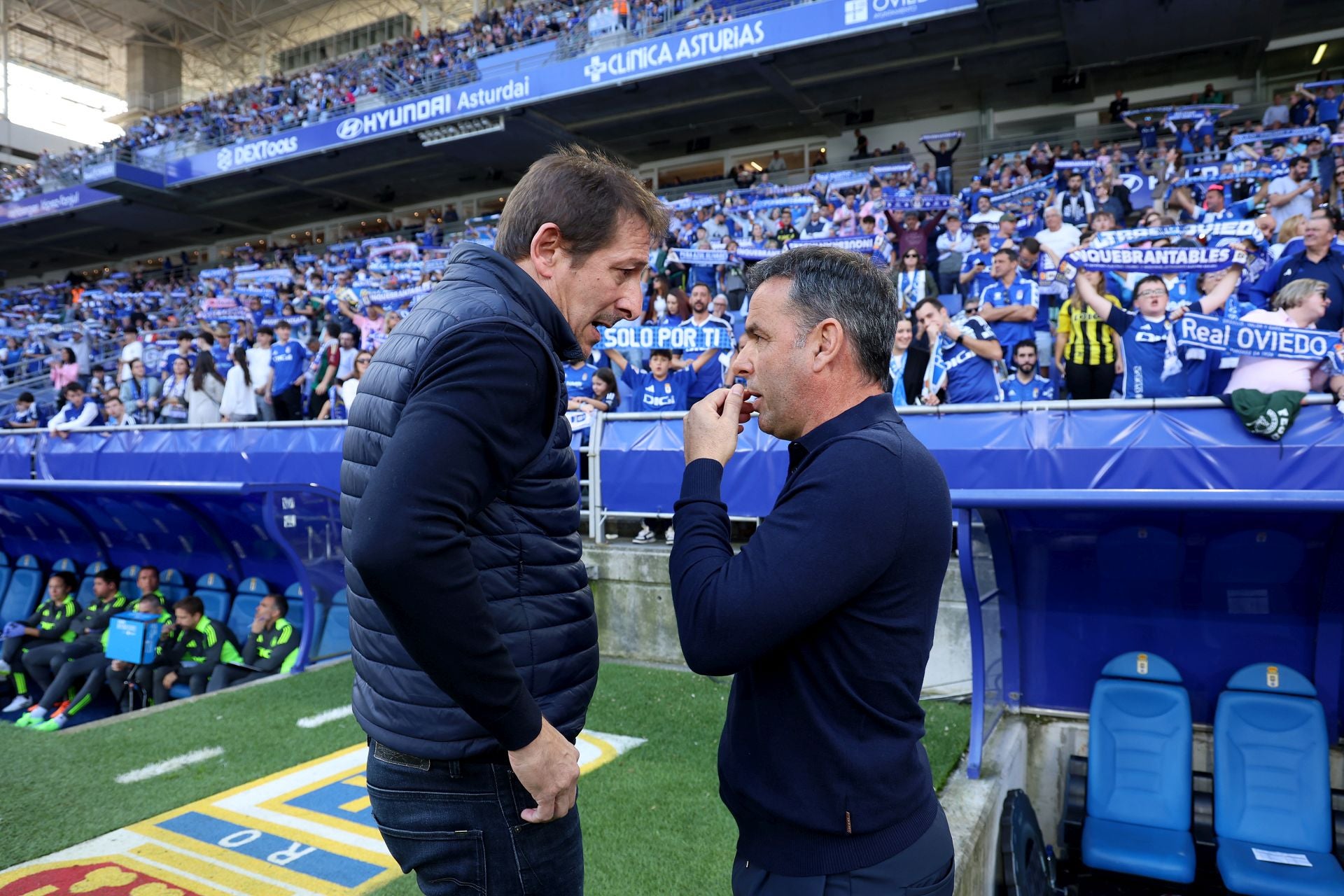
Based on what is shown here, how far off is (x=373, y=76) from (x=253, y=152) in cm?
469


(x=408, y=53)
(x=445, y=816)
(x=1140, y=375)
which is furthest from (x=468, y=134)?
(x=445, y=816)

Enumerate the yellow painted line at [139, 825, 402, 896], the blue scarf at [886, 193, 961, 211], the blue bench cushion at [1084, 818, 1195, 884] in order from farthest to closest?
the blue scarf at [886, 193, 961, 211] → the blue bench cushion at [1084, 818, 1195, 884] → the yellow painted line at [139, 825, 402, 896]

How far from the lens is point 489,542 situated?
4.72 ft

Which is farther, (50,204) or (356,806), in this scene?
(50,204)

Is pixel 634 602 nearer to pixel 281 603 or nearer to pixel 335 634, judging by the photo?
pixel 335 634

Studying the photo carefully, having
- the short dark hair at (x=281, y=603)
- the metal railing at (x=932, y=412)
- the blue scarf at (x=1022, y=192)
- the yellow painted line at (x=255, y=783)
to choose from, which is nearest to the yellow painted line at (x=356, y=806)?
the yellow painted line at (x=255, y=783)

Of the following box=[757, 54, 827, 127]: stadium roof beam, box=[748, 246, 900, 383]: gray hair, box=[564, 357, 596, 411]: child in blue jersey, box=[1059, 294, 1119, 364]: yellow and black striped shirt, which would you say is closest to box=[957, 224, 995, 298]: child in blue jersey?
box=[1059, 294, 1119, 364]: yellow and black striped shirt

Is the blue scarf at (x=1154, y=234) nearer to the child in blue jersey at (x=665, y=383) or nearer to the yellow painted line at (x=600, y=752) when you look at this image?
the child in blue jersey at (x=665, y=383)

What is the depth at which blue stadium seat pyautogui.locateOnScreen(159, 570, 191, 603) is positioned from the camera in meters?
8.88

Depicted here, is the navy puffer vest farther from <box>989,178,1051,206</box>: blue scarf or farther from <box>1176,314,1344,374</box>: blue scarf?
<box>989,178,1051,206</box>: blue scarf

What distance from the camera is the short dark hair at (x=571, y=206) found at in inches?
60.4

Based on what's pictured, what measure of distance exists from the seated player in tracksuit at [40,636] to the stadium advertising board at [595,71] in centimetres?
1547

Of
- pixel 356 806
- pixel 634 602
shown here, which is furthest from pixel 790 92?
pixel 356 806

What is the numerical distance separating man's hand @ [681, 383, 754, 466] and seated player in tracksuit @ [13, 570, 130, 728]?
8037 millimetres
